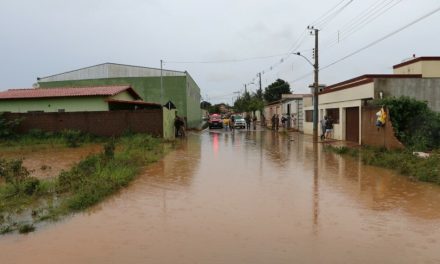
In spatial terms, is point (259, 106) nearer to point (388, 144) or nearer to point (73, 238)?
point (388, 144)

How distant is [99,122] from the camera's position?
28.4 metres

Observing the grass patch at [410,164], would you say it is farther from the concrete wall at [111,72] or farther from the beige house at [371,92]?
the concrete wall at [111,72]

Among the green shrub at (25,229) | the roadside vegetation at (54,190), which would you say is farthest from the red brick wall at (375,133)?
the green shrub at (25,229)

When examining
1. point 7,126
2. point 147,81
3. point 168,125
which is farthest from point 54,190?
point 147,81

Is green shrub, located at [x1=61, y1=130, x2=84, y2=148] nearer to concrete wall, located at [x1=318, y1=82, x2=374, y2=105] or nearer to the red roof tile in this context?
the red roof tile

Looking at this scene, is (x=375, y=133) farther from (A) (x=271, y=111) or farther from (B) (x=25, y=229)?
(A) (x=271, y=111)

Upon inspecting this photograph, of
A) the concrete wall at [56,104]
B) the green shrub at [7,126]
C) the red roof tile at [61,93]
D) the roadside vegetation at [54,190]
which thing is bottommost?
the roadside vegetation at [54,190]

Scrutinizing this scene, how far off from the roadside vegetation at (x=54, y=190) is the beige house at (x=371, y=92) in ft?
46.6

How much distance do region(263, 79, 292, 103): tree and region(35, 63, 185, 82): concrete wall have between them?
49390 mm

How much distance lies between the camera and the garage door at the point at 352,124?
2471 centimetres

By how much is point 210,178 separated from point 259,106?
5720cm

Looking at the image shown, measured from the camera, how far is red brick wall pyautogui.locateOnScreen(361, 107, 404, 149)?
18.5m

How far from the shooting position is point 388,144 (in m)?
18.9

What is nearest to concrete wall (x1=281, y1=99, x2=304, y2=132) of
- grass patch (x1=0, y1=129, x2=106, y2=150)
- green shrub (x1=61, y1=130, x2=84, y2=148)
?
grass patch (x1=0, y1=129, x2=106, y2=150)
